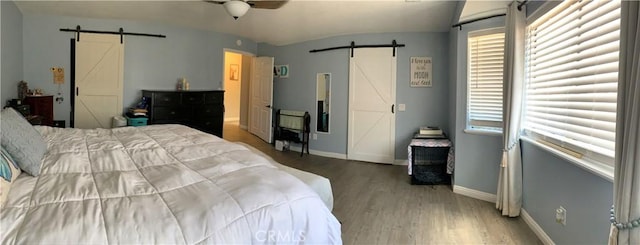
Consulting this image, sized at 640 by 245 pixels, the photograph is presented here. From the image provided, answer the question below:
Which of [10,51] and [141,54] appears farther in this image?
[141,54]

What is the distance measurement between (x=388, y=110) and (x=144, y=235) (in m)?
4.60

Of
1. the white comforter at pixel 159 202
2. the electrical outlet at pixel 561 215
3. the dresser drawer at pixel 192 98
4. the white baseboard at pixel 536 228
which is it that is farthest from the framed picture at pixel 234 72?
the electrical outlet at pixel 561 215

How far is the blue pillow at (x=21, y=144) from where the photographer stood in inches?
57.7

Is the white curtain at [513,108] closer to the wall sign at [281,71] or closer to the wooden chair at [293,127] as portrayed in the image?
the wooden chair at [293,127]

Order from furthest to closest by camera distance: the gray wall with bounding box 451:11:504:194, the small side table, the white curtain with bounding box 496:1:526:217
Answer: the small side table → the gray wall with bounding box 451:11:504:194 → the white curtain with bounding box 496:1:526:217

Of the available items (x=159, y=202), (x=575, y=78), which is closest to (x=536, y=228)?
(x=575, y=78)

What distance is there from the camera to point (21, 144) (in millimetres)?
1537

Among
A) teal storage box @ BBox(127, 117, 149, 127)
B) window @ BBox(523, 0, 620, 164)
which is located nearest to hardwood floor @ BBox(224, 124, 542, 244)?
window @ BBox(523, 0, 620, 164)

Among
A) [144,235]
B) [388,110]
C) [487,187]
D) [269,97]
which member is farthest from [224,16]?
[144,235]

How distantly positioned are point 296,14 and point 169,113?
256 cm

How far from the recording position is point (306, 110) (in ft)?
20.3

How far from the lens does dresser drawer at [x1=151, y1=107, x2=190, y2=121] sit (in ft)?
17.1

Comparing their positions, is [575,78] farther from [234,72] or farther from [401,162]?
[234,72]

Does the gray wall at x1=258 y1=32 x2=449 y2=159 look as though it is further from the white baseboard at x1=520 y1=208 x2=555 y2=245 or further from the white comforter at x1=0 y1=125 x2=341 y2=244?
the white comforter at x1=0 y1=125 x2=341 y2=244
